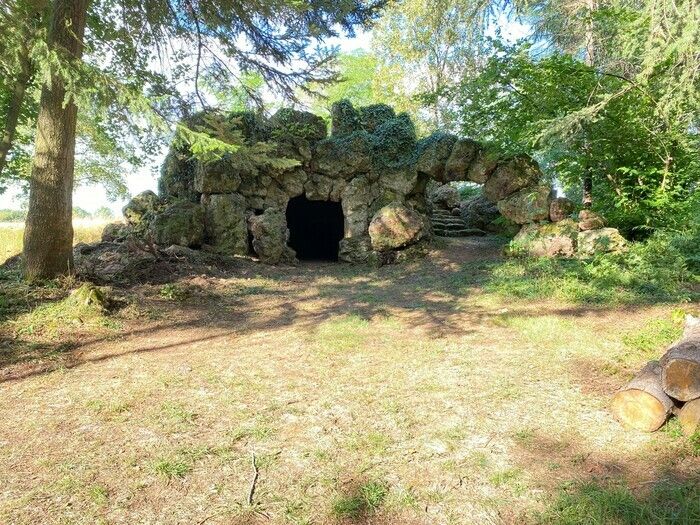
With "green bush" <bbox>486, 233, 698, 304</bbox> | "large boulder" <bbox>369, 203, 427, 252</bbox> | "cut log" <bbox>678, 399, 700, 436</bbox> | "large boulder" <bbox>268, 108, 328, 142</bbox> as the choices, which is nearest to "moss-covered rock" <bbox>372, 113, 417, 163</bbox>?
"large boulder" <bbox>369, 203, 427, 252</bbox>

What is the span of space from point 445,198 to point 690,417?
17168 millimetres

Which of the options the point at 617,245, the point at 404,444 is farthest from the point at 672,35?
the point at 404,444

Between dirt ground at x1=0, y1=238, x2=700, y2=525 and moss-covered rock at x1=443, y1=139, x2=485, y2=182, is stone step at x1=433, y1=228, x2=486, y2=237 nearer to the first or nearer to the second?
moss-covered rock at x1=443, y1=139, x2=485, y2=182

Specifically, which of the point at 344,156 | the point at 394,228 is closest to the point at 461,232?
the point at 394,228

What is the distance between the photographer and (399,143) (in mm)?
13844

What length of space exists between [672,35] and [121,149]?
11.2 meters

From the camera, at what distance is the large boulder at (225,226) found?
40.8ft

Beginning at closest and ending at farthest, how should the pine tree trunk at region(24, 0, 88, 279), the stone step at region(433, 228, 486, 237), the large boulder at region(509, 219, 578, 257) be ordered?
1. the pine tree trunk at region(24, 0, 88, 279)
2. the large boulder at region(509, 219, 578, 257)
3. the stone step at region(433, 228, 486, 237)

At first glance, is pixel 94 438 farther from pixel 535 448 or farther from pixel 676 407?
pixel 676 407

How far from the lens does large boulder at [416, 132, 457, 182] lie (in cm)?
1302

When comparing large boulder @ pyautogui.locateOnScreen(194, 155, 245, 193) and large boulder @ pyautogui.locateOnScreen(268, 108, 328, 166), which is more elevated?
large boulder @ pyautogui.locateOnScreen(268, 108, 328, 166)

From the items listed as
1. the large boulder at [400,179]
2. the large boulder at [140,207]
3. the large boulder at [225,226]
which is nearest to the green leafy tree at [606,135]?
the large boulder at [400,179]

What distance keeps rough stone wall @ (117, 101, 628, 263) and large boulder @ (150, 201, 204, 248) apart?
3cm

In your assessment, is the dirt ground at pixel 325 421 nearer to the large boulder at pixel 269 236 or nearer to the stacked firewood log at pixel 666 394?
the stacked firewood log at pixel 666 394
